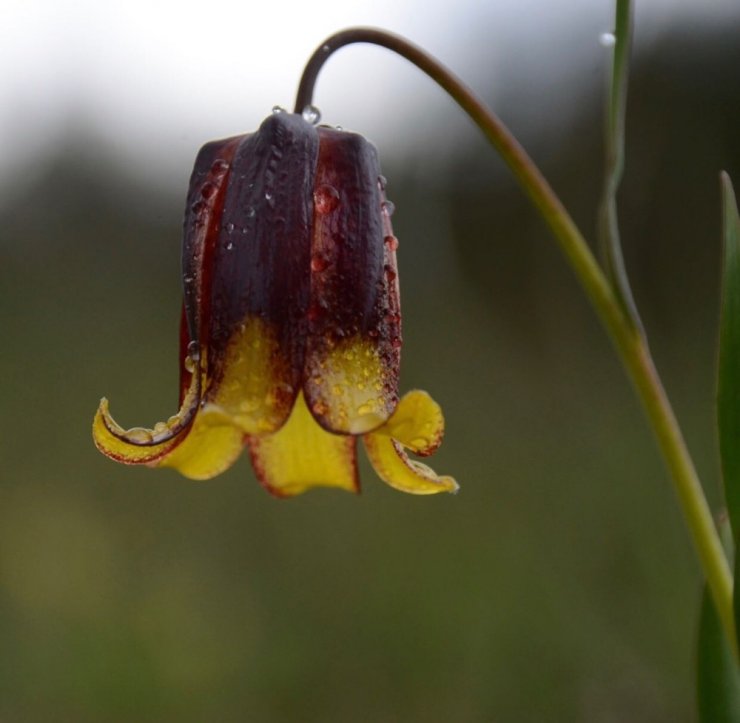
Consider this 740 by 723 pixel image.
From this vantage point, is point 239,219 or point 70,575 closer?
point 239,219

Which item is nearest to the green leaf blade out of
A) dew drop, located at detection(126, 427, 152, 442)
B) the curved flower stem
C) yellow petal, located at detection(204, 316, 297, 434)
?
the curved flower stem

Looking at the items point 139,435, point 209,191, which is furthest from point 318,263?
point 139,435

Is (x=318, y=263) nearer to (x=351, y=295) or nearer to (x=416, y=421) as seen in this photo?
(x=351, y=295)

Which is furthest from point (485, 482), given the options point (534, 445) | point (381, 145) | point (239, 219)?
point (239, 219)

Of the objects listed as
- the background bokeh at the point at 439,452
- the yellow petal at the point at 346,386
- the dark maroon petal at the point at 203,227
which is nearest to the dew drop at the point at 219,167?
the dark maroon petal at the point at 203,227

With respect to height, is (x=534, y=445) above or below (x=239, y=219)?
below

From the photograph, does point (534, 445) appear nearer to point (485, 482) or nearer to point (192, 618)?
point (485, 482)

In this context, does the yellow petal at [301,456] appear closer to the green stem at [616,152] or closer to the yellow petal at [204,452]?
the yellow petal at [204,452]

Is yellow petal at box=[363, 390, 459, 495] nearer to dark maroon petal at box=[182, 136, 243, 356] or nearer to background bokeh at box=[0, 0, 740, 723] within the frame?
dark maroon petal at box=[182, 136, 243, 356]
